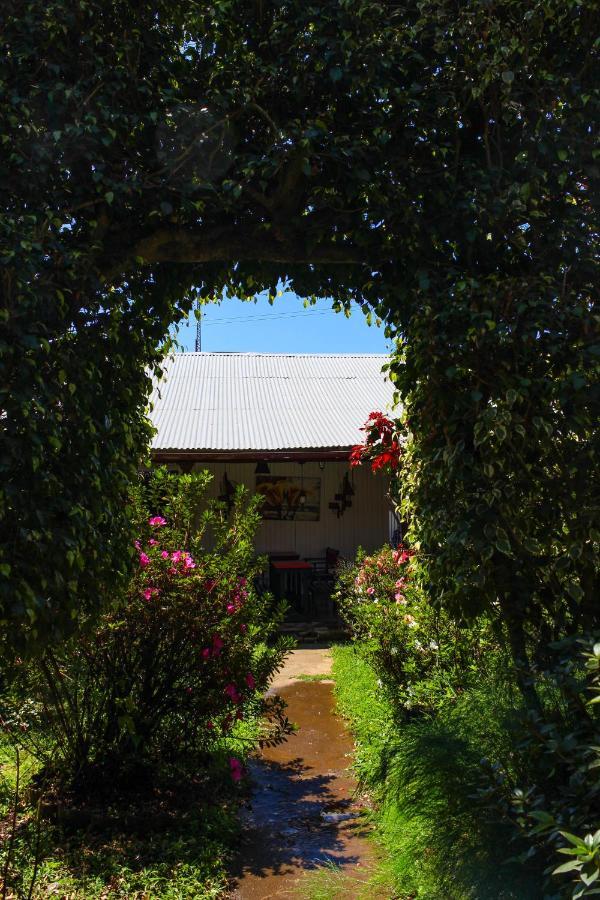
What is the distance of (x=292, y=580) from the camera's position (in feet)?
39.7

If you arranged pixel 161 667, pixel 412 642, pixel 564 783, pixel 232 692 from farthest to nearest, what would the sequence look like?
pixel 412 642, pixel 161 667, pixel 232 692, pixel 564 783

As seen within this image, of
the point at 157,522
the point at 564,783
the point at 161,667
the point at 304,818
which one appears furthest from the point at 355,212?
the point at 304,818

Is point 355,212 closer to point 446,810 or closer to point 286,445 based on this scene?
point 446,810

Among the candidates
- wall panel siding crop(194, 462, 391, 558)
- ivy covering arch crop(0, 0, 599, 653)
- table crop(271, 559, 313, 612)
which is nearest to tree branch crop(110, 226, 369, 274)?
ivy covering arch crop(0, 0, 599, 653)

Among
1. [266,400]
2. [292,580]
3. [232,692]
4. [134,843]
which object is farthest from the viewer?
[266,400]

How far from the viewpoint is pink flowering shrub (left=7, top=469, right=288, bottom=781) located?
465 centimetres

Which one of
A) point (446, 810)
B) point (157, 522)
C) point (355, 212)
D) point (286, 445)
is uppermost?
point (355, 212)

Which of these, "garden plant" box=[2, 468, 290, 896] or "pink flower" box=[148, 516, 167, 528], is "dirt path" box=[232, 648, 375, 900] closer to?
"garden plant" box=[2, 468, 290, 896]

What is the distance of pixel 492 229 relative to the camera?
11.5ft

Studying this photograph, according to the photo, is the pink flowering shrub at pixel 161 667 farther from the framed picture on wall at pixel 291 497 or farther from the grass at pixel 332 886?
the framed picture on wall at pixel 291 497

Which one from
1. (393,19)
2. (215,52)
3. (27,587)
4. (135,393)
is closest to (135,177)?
(215,52)

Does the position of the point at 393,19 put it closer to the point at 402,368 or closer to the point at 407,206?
the point at 407,206

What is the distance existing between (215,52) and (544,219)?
5.70ft

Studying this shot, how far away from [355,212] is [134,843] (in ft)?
11.5
